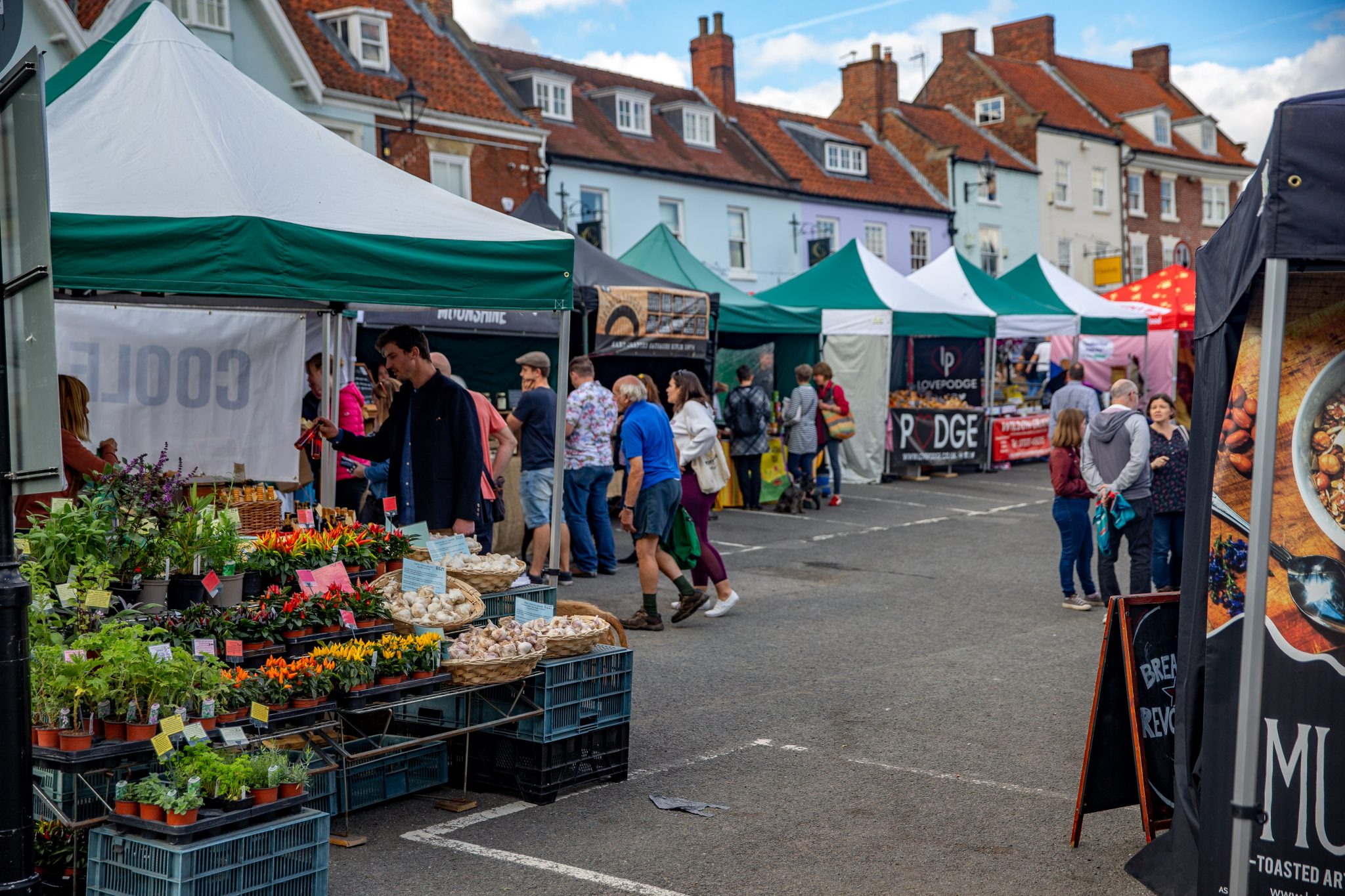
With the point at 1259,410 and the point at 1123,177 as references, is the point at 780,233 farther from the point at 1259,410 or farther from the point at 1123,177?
the point at 1259,410

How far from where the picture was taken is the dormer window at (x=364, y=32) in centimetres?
2427

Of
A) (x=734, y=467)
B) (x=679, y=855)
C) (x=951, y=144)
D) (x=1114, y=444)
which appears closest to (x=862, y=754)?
(x=679, y=855)

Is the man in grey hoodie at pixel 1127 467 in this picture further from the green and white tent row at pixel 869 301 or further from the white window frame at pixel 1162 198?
the white window frame at pixel 1162 198

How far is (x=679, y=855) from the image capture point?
5109 millimetres

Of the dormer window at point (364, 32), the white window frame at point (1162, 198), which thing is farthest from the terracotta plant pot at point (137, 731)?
the white window frame at point (1162, 198)

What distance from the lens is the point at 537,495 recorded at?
11.5 meters

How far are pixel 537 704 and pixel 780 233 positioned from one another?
1075 inches

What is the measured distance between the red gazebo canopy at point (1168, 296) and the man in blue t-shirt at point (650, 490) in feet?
59.2

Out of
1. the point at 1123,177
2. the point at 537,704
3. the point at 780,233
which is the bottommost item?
the point at 537,704

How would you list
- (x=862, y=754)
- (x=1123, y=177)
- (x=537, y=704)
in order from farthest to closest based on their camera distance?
(x=1123, y=177) < (x=862, y=754) < (x=537, y=704)

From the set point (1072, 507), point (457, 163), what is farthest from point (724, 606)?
point (457, 163)

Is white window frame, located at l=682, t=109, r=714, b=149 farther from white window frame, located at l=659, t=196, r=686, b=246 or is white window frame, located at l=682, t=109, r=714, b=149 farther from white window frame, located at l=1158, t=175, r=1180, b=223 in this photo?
white window frame, located at l=1158, t=175, r=1180, b=223

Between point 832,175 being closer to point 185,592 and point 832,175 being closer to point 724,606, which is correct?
point 724,606

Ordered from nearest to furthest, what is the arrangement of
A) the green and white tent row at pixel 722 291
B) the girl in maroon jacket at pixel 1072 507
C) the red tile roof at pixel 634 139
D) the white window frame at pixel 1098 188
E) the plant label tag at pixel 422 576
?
the plant label tag at pixel 422 576 < the girl in maroon jacket at pixel 1072 507 < the green and white tent row at pixel 722 291 < the red tile roof at pixel 634 139 < the white window frame at pixel 1098 188
